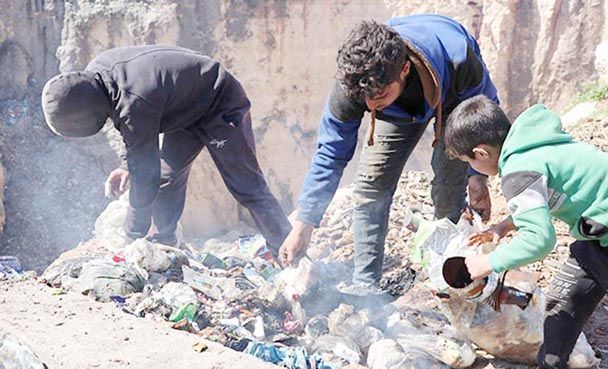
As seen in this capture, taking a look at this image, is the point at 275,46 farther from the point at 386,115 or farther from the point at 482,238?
the point at 482,238

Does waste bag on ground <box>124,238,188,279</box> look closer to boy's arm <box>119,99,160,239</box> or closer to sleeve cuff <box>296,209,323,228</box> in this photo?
boy's arm <box>119,99,160,239</box>

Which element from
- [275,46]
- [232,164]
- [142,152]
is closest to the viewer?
[142,152]

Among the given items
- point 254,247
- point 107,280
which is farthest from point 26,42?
point 107,280

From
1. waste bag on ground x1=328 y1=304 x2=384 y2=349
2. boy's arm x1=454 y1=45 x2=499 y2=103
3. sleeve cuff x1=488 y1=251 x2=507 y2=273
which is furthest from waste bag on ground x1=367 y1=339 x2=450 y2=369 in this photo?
boy's arm x1=454 y1=45 x2=499 y2=103

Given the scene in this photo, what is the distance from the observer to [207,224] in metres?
8.40

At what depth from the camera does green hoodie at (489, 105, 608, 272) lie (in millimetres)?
2311

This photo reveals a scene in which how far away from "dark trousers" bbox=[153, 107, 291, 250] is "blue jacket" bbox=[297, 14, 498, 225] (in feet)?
4.00

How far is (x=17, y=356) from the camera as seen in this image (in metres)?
2.75

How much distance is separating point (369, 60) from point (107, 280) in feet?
5.81

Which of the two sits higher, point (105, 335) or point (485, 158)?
point (485, 158)

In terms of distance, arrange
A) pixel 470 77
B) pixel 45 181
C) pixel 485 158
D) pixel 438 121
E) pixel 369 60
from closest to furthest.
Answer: pixel 485 158, pixel 369 60, pixel 438 121, pixel 470 77, pixel 45 181

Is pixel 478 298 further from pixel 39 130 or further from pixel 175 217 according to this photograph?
pixel 39 130

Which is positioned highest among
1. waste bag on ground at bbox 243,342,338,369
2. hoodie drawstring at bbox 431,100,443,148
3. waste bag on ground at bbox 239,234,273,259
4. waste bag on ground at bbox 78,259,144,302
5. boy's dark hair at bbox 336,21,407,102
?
boy's dark hair at bbox 336,21,407,102

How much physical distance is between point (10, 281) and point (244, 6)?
209 inches
